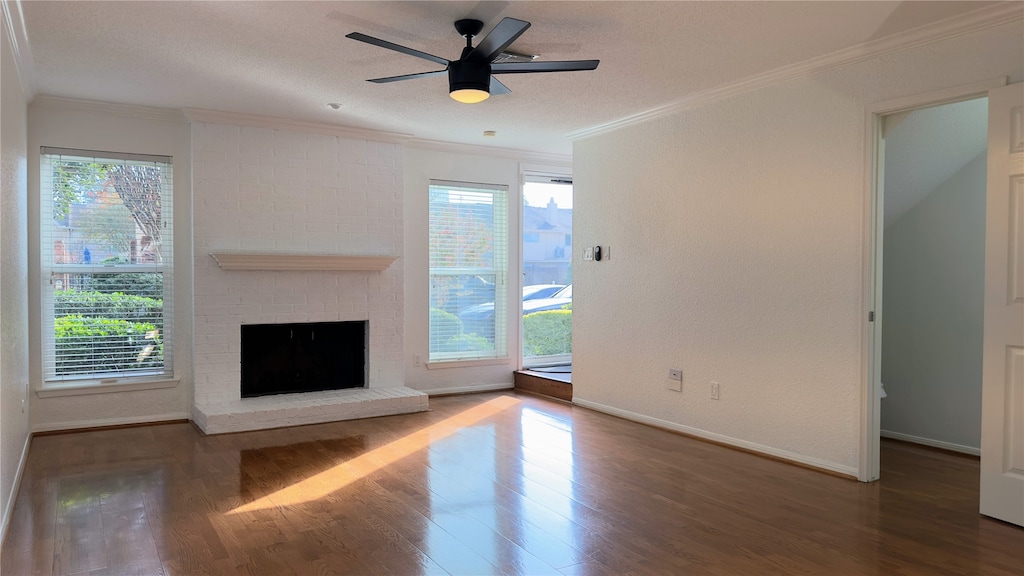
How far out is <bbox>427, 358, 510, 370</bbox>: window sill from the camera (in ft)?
21.7

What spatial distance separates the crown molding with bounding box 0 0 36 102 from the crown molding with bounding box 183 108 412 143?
1.06m

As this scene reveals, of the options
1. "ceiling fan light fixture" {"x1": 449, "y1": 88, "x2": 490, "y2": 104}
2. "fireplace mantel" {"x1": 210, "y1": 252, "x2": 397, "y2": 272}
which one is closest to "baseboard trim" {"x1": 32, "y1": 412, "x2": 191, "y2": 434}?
"fireplace mantel" {"x1": 210, "y1": 252, "x2": 397, "y2": 272}

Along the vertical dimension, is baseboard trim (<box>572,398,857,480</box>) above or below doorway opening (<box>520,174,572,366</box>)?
below

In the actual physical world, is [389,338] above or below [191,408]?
above

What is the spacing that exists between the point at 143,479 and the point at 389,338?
261 cm

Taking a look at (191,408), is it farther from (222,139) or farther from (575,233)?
(575,233)

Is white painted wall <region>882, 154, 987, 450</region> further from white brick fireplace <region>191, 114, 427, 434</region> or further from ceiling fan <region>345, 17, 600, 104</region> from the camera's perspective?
white brick fireplace <region>191, 114, 427, 434</region>

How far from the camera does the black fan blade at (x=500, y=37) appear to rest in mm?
2779

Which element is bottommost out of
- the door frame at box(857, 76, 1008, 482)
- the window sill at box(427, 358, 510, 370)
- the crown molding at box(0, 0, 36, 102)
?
the window sill at box(427, 358, 510, 370)

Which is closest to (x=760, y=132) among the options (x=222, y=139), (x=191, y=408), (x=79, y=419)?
(x=222, y=139)

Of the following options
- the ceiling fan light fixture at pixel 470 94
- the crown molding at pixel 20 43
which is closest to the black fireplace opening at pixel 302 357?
the crown molding at pixel 20 43

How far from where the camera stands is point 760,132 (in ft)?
14.4

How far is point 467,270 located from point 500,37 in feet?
12.9

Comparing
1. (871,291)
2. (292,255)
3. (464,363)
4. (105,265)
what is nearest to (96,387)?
(105,265)
